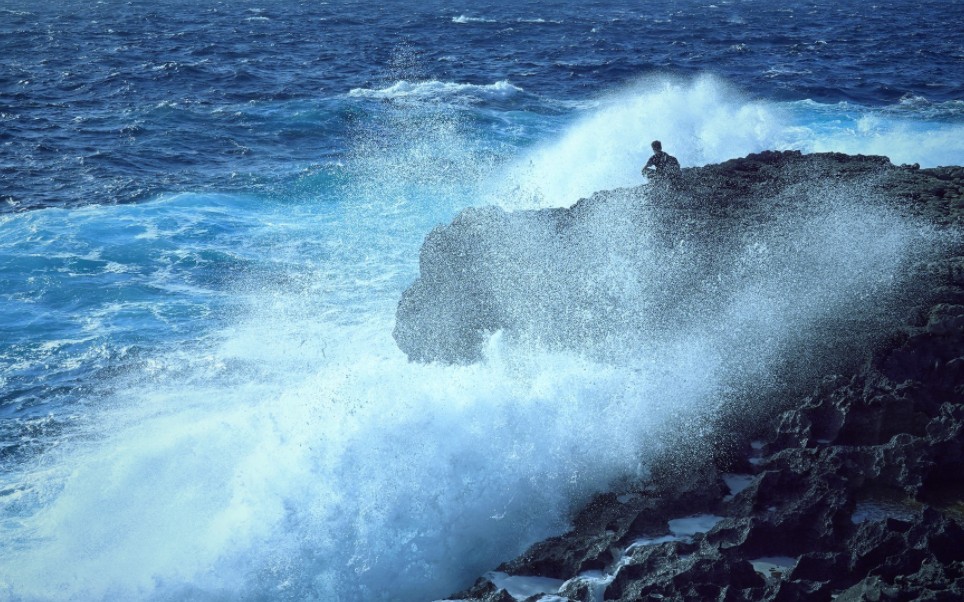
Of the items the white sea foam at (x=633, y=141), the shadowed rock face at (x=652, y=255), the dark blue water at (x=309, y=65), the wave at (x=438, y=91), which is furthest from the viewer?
the wave at (x=438, y=91)

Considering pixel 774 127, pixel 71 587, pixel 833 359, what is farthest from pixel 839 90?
pixel 71 587

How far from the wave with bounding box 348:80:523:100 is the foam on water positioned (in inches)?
644

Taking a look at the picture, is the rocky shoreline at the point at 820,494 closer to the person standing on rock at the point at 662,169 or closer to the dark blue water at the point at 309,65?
the person standing on rock at the point at 662,169

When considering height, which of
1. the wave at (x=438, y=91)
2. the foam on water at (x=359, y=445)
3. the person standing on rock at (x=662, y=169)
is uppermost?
the wave at (x=438, y=91)

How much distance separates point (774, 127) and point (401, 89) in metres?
12.7

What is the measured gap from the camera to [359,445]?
9.21m

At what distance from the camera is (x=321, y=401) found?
10398mm

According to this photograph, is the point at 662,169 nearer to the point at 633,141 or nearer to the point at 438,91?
the point at 633,141

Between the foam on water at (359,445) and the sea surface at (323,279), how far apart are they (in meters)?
0.03

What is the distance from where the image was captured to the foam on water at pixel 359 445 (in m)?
8.28

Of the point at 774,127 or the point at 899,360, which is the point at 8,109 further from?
the point at 899,360

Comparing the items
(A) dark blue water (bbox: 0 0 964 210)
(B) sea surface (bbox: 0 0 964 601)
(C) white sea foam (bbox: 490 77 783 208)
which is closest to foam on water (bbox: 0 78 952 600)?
(B) sea surface (bbox: 0 0 964 601)

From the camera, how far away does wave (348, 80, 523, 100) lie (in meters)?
29.2

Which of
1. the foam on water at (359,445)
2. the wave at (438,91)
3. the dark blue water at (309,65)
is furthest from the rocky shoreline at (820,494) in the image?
the wave at (438,91)
